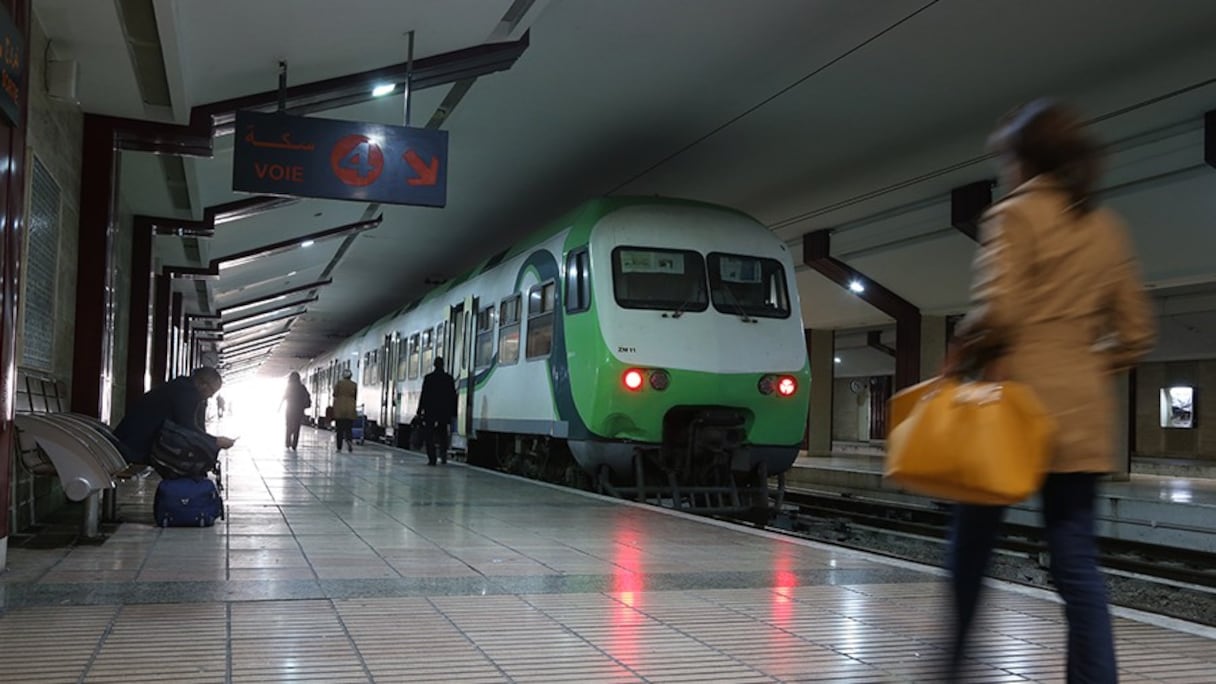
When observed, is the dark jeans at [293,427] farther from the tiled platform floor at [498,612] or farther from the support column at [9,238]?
the support column at [9,238]

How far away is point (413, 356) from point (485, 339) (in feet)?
20.5

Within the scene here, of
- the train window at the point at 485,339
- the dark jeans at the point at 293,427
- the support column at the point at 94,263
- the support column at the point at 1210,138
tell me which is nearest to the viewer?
the support column at the point at 94,263

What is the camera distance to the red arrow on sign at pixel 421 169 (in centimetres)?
1020

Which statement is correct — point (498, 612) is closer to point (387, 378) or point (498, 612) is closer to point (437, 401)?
point (437, 401)

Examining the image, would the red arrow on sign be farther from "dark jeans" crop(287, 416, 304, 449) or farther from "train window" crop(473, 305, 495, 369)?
"dark jeans" crop(287, 416, 304, 449)

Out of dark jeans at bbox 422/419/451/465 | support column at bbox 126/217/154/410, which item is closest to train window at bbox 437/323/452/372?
dark jeans at bbox 422/419/451/465

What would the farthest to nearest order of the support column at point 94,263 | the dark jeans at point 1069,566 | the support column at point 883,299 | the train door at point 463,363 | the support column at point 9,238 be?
the support column at point 883,299
the train door at point 463,363
the support column at point 94,263
the support column at point 9,238
the dark jeans at point 1069,566

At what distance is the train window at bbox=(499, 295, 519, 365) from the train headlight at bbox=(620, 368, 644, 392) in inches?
112

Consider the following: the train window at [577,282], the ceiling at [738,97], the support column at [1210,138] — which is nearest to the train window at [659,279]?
the train window at [577,282]

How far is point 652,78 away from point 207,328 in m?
26.8

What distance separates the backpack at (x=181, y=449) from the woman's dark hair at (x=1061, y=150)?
19.8ft

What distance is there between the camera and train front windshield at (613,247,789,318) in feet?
34.1

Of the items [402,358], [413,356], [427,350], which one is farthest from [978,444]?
[402,358]

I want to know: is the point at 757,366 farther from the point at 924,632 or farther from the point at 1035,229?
the point at 1035,229
